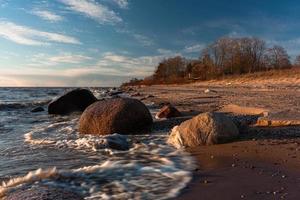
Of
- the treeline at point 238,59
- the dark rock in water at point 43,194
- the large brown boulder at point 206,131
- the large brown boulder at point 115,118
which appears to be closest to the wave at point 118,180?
the dark rock in water at point 43,194

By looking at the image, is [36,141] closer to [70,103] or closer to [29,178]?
[29,178]

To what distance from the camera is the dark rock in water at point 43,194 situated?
486cm

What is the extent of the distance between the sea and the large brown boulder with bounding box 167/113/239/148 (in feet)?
1.37

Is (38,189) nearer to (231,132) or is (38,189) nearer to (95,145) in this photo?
(95,145)

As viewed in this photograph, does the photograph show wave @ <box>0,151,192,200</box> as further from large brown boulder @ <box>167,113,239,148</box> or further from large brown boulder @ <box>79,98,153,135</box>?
large brown boulder @ <box>79,98,153,135</box>

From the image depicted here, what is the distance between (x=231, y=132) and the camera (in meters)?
8.72

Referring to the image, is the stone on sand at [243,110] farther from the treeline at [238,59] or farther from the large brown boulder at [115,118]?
the treeline at [238,59]

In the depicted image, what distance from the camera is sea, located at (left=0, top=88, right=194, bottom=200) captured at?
556cm

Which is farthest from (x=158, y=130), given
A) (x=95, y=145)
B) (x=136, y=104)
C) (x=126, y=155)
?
(x=126, y=155)

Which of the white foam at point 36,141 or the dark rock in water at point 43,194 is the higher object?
the dark rock in water at point 43,194

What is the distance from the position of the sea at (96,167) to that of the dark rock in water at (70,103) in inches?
317

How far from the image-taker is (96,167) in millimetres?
6852

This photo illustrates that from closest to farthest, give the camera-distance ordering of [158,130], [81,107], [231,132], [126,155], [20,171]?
1. [20,171]
2. [126,155]
3. [231,132]
4. [158,130]
5. [81,107]

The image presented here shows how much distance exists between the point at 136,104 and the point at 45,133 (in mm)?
2892
